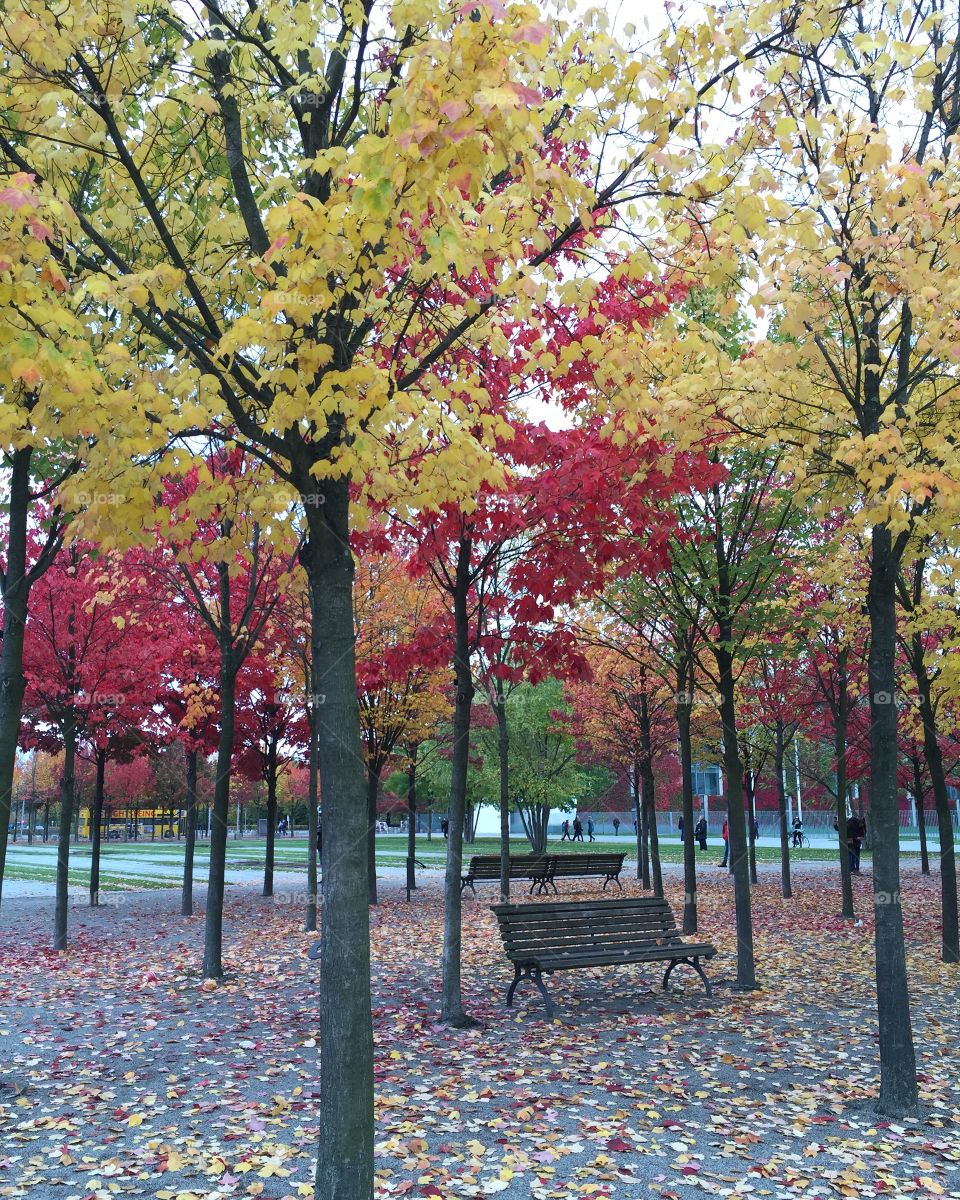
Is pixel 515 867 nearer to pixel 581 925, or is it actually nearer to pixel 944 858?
pixel 944 858

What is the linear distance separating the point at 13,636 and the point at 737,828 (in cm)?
788

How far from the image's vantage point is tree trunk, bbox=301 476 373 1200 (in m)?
3.99

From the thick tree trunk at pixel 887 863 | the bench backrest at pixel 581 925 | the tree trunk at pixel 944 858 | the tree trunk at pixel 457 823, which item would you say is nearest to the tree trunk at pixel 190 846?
the bench backrest at pixel 581 925

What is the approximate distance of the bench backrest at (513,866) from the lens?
20375 mm

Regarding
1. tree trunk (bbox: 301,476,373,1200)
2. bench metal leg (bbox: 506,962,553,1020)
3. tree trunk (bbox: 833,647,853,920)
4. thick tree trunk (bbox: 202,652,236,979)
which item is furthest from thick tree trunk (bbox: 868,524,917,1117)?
tree trunk (bbox: 833,647,853,920)

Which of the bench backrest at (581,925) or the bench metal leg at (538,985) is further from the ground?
the bench backrest at (581,925)

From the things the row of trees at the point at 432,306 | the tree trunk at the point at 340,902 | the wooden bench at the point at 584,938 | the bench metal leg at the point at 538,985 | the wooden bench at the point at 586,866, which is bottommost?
the wooden bench at the point at 586,866

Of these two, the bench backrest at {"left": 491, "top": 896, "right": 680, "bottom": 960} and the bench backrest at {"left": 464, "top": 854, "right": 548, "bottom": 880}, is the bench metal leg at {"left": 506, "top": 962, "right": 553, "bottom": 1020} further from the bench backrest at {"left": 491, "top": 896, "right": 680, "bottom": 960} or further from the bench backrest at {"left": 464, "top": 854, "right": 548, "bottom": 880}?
the bench backrest at {"left": 464, "top": 854, "right": 548, "bottom": 880}

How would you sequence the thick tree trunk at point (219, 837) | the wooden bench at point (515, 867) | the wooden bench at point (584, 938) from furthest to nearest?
the wooden bench at point (515, 867) < the thick tree trunk at point (219, 837) < the wooden bench at point (584, 938)

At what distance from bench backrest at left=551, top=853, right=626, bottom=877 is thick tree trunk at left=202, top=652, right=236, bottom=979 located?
1155 cm

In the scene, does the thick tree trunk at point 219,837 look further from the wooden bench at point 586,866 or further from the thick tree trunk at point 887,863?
the wooden bench at point 586,866

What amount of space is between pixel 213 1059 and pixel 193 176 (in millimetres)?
6891

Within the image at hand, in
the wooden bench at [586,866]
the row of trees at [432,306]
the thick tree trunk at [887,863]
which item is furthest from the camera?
the wooden bench at [586,866]

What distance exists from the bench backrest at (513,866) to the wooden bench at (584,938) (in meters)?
10.4
